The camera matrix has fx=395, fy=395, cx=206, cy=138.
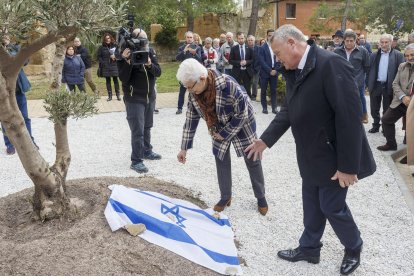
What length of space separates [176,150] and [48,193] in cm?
318

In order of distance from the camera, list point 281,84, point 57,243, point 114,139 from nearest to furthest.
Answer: point 57,243, point 114,139, point 281,84

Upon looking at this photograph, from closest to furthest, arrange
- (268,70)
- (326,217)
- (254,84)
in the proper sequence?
(326,217) → (268,70) → (254,84)

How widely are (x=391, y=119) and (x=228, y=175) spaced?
367cm

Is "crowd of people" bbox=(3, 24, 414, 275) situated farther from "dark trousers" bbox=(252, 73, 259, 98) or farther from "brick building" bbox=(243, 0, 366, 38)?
"brick building" bbox=(243, 0, 366, 38)

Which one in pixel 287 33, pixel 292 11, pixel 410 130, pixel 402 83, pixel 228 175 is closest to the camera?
pixel 287 33

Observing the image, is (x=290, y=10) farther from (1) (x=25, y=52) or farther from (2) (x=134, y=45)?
(1) (x=25, y=52)

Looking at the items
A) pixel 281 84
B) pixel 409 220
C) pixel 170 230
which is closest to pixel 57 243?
pixel 170 230

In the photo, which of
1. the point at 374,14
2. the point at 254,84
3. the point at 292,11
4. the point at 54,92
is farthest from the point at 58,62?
the point at 292,11

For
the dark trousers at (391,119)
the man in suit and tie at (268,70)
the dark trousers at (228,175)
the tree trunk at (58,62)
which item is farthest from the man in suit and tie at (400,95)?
the tree trunk at (58,62)

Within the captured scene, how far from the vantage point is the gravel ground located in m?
3.36

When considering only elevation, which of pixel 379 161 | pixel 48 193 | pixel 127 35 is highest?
pixel 127 35

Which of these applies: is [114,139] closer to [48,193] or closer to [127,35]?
[127,35]

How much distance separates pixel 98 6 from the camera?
8.55ft

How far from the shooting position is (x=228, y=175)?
13.5 ft
